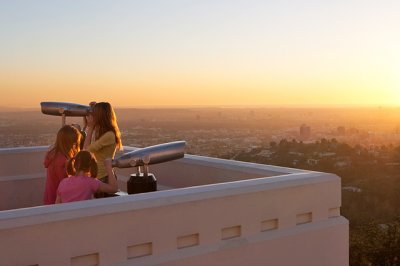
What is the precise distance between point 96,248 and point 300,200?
188 centimetres

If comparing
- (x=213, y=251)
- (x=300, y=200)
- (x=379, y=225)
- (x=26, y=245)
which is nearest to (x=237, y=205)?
(x=213, y=251)

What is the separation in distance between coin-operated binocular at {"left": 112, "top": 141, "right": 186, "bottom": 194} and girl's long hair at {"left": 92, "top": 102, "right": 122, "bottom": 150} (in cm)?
59

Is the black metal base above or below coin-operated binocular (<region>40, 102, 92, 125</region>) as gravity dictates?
below

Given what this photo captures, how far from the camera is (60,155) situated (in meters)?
4.99

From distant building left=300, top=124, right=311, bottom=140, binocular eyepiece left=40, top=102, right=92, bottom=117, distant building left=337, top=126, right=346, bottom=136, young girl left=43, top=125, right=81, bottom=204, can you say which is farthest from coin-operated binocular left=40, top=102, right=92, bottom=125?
distant building left=337, top=126, right=346, bottom=136

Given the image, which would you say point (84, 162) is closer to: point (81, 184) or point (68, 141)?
point (81, 184)

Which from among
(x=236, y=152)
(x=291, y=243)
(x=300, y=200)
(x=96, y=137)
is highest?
(x=96, y=137)

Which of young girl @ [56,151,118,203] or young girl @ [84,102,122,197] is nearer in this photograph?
young girl @ [56,151,118,203]

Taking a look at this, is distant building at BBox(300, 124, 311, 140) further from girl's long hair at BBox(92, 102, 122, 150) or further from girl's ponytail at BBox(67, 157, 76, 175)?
girl's ponytail at BBox(67, 157, 76, 175)

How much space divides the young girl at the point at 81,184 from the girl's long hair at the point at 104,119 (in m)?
0.85

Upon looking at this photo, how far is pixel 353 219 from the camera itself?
3341 centimetres

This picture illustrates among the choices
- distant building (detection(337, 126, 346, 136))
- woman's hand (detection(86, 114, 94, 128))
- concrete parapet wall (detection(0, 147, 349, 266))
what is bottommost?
distant building (detection(337, 126, 346, 136))

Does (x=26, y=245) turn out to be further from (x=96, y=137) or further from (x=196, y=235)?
(x=96, y=137)

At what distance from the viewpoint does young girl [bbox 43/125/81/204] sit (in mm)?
4871
